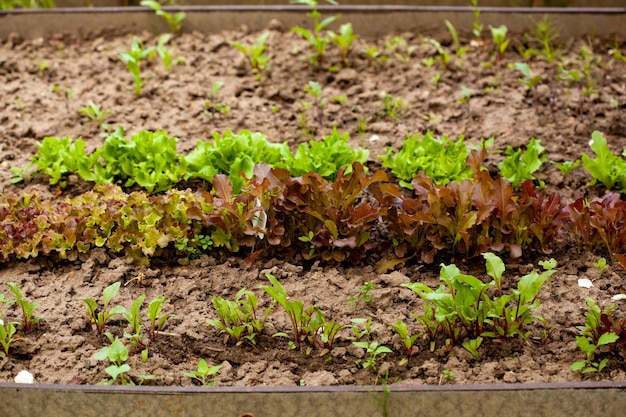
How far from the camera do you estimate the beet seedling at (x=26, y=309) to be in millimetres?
3168

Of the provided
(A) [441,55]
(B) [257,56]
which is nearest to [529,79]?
(A) [441,55]

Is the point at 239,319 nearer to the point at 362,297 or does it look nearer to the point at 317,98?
the point at 362,297

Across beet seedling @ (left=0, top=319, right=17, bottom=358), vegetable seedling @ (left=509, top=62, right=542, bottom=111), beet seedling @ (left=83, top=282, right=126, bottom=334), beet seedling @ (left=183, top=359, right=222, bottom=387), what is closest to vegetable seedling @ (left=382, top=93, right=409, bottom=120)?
vegetable seedling @ (left=509, top=62, right=542, bottom=111)

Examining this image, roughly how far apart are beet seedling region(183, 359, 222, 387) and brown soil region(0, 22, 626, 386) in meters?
0.04

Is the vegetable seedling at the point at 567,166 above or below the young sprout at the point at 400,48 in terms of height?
below

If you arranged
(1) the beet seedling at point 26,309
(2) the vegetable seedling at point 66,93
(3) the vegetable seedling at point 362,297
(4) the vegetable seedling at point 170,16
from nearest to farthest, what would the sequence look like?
(1) the beet seedling at point 26,309 < (3) the vegetable seedling at point 362,297 < (2) the vegetable seedling at point 66,93 < (4) the vegetable seedling at point 170,16

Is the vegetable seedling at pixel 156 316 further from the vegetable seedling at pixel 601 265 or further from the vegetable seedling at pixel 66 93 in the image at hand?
the vegetable seedling at pixel 66 93

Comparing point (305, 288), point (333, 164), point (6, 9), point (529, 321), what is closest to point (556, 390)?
point (529, 321)

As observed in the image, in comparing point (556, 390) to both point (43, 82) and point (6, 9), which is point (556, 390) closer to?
point (43, 82)

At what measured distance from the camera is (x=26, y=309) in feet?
10.5

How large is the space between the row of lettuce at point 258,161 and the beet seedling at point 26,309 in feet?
3.13

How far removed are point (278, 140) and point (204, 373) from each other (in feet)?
6.30

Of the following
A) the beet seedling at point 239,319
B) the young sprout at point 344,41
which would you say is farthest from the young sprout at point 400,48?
the beet seedling at point 239,319

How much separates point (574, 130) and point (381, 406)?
2.49 m
